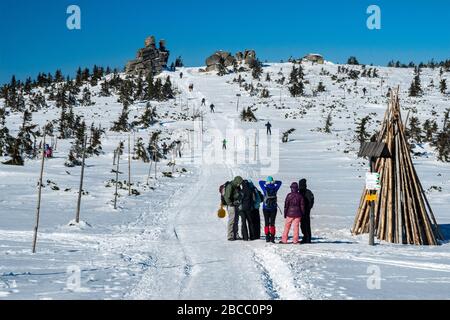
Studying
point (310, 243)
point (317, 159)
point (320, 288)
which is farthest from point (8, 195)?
point (317, 159)

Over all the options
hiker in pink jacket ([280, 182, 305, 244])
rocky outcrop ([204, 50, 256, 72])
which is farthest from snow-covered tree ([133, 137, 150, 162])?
rocky outcrop ([204, 50, 256, 72])

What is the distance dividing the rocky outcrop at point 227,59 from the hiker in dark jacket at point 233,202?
342 feet

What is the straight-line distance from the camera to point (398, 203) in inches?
458

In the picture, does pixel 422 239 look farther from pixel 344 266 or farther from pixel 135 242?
pixel 135 242

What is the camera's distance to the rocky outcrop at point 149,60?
10700 cm

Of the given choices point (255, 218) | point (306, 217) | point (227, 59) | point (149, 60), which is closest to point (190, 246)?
point (255, 218)

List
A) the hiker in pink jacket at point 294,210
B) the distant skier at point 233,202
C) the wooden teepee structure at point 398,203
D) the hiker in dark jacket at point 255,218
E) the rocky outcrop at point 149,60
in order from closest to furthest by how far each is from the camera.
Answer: the hiker in pink jacket at point 294,210
the distant skier at point 233,202
the hiker in dark jacket at point 255,218
the wooden teepee structure at point 398,203
the rocky outcrop at point 149,60

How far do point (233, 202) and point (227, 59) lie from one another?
11407cm

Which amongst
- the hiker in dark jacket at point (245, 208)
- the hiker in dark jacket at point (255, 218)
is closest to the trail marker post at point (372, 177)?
the hiker in dark jacket at point (255, 218)

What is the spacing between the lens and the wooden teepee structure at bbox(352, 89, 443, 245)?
11664 millimetres

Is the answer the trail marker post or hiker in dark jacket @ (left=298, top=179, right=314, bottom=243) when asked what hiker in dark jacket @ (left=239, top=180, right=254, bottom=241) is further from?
the trail marker post

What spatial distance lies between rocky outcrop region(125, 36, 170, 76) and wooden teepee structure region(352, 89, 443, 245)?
96273 millimetres

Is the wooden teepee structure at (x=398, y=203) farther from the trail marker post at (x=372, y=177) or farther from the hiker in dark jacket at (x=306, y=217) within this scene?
the hiker in dark jacket at (x=306, y=217)
